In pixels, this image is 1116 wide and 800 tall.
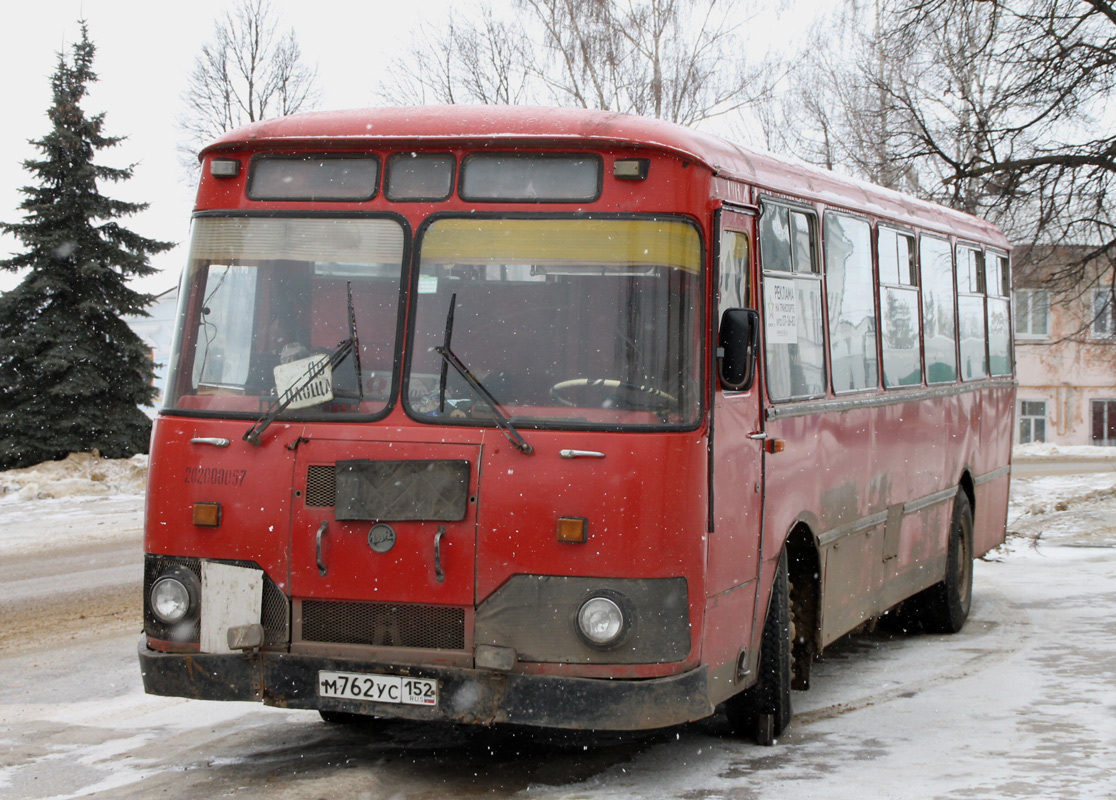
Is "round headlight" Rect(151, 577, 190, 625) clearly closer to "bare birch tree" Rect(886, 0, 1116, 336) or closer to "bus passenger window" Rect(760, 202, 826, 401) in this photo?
"bus passenger window" Rect(760, 202, 826, 401)

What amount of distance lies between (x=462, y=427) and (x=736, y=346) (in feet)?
3.94

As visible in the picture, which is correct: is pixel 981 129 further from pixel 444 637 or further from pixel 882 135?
pixel 444 637

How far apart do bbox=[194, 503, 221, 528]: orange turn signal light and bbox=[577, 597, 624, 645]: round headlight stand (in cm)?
162

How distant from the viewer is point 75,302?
2823cm

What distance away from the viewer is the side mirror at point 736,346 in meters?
6.34

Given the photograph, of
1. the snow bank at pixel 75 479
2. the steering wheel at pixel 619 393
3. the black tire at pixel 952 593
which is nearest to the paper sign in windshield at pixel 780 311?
the steering wheel at pixel 619 393

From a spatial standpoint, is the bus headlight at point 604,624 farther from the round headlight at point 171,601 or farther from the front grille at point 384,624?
the round headlight at point 171,601

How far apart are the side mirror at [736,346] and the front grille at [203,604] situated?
82.0 inches

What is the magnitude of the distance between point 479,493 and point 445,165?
141 cm

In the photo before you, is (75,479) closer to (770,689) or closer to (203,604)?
(203,604)

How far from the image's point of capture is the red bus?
607 centimetres

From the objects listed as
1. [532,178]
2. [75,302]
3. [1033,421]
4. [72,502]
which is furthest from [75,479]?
[1033,421]

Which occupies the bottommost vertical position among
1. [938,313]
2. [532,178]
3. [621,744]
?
[621,744]

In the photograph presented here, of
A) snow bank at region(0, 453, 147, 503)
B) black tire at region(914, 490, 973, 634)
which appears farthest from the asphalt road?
snow bank at region(0, 453, 147, 503)
